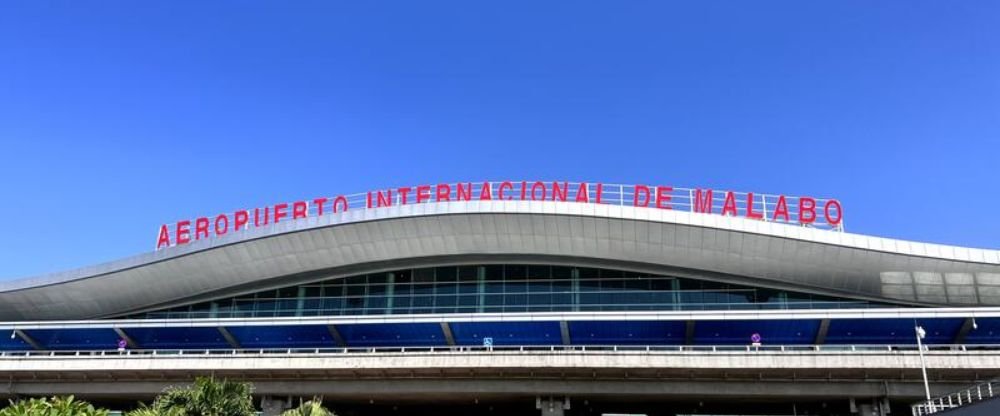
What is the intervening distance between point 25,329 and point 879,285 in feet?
187

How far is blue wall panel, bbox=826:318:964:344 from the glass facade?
2645 mm

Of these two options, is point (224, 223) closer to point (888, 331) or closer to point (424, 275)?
point (424, 275)

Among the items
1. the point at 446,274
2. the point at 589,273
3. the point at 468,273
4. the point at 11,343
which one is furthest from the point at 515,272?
the point at 11,343

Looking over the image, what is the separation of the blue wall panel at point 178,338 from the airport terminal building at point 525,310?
19cm

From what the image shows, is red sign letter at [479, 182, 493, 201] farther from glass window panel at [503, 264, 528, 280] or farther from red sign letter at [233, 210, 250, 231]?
red sign letter at [233, 210, 250, 231]

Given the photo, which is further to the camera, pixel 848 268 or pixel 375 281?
pixel 375 281

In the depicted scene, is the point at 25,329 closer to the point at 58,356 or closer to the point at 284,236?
the point at 58,356

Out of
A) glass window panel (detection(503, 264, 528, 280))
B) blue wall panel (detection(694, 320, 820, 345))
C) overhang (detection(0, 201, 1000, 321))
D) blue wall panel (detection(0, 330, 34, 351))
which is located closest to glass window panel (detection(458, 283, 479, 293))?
overhang (detection(0, 201, 1000, 321))

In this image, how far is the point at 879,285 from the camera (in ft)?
160

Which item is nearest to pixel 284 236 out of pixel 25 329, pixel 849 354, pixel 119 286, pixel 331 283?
pixel 331 283

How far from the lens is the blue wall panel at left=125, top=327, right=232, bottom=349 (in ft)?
179

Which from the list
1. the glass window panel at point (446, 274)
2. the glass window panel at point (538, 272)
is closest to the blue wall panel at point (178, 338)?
the glass window panel at point (446, 274)

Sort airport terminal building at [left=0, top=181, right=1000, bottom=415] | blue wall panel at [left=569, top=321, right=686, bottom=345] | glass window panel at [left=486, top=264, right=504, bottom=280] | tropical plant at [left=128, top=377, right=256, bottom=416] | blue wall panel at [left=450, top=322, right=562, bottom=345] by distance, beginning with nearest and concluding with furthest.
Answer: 1. tropical plant at [left=128, top=377, right=256, bottom=416]
2. airport terminal building at [left=0, top=181, right=1000, bottom=415]
3. blue wall panel at [left=569, top=321, right=686, bottom=345]
4. blue wall panel at [left=450, top=322, right=562, bottom=345]
5. glass window panel at [left=486, top=264, right=504, bottom=280]

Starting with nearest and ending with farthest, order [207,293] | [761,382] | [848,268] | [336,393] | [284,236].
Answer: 1. [761,382]
2. [336,393]
3. [848,268]
4. [284,236]
5. [207,293]
